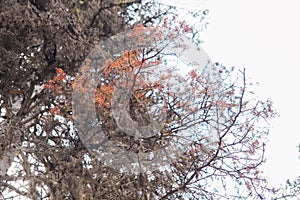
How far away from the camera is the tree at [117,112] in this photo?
172 cm

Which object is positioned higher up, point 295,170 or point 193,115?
point 295,170

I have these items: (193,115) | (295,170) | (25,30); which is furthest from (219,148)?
(295,170)

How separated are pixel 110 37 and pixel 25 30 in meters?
0.35

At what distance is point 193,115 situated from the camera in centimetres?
179

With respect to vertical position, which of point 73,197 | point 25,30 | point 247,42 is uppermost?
point 247,42

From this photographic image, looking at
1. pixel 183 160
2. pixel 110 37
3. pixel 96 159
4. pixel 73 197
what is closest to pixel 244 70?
pixel 183 160

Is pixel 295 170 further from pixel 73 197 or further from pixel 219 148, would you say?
pixel 73 197

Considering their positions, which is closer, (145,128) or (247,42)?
(145,128)

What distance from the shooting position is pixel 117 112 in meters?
1.70

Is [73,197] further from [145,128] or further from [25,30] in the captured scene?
[25,30]

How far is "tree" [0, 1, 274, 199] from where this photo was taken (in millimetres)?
1719

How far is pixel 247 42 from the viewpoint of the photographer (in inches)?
103

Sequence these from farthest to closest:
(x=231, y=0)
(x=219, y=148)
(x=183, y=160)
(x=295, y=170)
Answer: (x=295, y=170) < (x=231, y=0) < (x=183, y=160) < (x=219, y=148)

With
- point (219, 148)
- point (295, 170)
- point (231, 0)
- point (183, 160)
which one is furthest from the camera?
point (295, 170)
